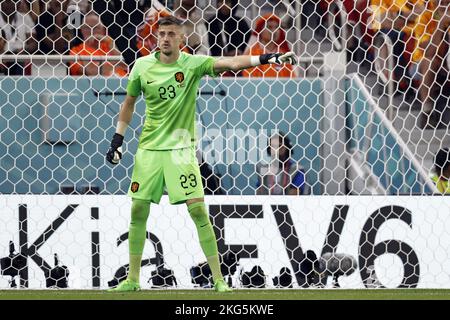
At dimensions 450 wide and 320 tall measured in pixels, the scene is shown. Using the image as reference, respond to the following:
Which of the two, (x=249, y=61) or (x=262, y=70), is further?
(x=262, y=70)

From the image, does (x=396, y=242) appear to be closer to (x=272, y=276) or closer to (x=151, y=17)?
(x=272, y=276)

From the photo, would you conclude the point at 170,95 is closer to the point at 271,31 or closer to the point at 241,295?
the point at 241,295

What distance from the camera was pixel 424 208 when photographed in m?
7.81

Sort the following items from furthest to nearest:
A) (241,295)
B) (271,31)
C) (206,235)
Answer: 1. (271,31)
2. (206,235)
3. (241,295)

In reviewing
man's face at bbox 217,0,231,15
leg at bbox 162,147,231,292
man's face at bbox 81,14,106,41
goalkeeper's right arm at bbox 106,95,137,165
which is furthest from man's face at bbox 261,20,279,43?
leg at bbox 162,147,231,292

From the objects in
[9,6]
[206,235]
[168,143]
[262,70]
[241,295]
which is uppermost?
[9,6]

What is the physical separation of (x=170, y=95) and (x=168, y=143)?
27cm

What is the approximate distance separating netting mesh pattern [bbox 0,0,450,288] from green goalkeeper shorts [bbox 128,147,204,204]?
870 mm

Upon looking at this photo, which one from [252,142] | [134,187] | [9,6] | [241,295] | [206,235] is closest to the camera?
[241,295]

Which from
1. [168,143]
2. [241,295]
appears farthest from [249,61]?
[241,295]

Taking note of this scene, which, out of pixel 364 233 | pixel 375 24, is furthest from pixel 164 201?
pixel 375 24

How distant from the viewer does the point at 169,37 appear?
22.1 ft

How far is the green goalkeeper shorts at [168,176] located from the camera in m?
6.75

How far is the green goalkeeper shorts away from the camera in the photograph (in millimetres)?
6754
